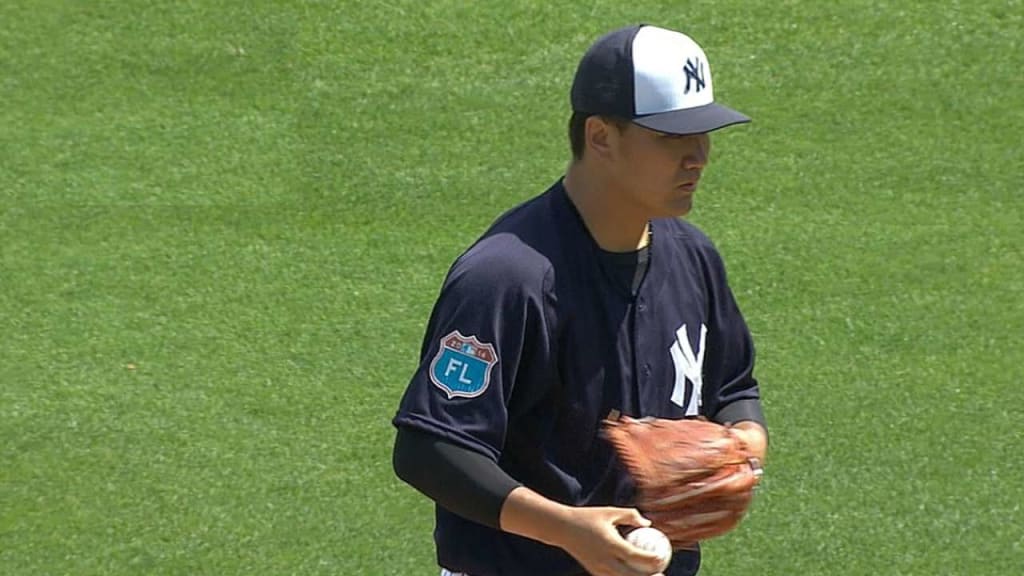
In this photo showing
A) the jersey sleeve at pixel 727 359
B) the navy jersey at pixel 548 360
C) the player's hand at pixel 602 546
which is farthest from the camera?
the jersey sleeve at pixel 727 359

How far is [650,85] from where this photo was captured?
2791mm

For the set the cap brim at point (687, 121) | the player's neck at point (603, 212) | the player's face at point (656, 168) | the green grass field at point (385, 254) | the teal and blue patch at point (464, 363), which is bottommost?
the green grass field at point (385, 254)

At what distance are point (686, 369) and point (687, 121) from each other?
46 cm

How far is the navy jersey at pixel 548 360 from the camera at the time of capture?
2730 millimetres

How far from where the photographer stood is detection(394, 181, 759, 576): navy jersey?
273 cm

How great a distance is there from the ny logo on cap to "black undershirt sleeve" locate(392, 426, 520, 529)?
713 mm

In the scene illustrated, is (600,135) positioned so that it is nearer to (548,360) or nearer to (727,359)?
(548,360)

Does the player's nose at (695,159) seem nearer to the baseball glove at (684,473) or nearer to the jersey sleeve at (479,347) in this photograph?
the jersey sleeve at (479,347)

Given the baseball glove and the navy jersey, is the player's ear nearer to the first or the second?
the navy jersey

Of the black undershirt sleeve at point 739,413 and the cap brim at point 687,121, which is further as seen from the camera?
the black undershirt sleeve at point 739,413

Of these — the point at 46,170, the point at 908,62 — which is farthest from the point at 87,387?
the point at 908,62

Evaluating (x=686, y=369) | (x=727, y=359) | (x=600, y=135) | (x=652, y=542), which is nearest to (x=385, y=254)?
(x=727, y=359)

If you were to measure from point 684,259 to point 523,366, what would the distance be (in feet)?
1.36

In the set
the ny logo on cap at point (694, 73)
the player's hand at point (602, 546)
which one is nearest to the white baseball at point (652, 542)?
the player's hand at point (602, 546)
